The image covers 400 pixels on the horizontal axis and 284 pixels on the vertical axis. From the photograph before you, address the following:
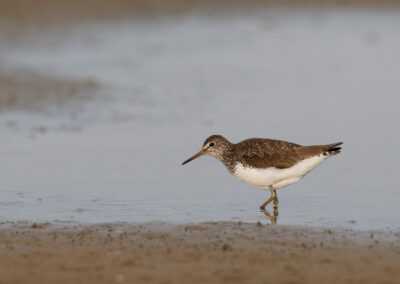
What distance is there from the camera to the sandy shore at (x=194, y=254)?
7051 millimetres

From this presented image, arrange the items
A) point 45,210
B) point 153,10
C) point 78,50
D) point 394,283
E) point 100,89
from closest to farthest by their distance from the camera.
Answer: point 394,283 < point 45,210 < point 100,89 < point 78,50 < point 153,10

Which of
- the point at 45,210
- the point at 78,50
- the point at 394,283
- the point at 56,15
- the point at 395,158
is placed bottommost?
the point at 394,283

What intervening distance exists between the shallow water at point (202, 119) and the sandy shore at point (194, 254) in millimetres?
620

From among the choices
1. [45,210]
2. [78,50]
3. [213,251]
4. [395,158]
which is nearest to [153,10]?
[78,50]

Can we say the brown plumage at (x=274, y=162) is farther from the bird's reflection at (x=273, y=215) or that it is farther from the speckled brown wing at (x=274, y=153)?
the bird's reflection at (x=273, y=215)

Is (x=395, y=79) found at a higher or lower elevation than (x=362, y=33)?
lower

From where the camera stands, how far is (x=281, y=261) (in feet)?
24.3

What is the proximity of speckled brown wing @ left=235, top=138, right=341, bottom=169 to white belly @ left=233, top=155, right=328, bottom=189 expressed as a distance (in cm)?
5

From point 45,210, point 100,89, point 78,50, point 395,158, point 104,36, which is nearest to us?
point 45,210

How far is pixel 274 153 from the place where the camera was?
33.6ft

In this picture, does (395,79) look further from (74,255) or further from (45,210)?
(74,255)

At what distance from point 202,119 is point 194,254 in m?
6.84

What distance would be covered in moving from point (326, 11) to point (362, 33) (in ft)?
12.2

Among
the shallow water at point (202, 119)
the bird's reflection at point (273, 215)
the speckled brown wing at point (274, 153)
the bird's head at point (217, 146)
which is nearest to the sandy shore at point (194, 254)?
the bird's reflection at point (273, 215)
